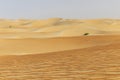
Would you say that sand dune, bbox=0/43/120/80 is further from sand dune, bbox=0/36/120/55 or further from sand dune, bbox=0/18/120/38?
sand dune, bbox=0/18/120/38

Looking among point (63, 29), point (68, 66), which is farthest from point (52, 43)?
point (63, 29)

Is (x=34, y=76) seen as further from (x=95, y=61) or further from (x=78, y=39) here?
(x=78, y=39)

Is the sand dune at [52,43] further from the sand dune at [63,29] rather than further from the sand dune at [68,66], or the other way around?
the sand dune at [63,29]

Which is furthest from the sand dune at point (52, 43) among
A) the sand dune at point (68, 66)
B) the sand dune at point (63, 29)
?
the sand dune at point (63, 29)

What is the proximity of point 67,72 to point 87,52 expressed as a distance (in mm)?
1907

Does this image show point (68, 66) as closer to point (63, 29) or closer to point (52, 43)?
point (52, 43)

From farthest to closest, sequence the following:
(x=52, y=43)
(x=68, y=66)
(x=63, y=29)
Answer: (x=63, y=29) < (x=52, y=43) < (x=68, y=66)

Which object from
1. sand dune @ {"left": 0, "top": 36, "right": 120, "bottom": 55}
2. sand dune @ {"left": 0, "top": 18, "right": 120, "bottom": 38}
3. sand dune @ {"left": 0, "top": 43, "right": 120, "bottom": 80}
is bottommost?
sand dune @ {"left": 0, "top": 43, "right": 120, "bottom": 80}

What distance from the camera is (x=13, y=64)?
21.9 ft

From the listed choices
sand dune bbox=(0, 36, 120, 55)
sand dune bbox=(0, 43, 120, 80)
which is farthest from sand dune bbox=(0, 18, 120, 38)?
sand dune bbox=(0, 43, 120, 80)

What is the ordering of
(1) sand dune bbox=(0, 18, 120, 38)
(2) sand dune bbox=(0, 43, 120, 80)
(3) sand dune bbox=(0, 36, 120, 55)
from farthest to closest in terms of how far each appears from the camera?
1. (1) sand dune bbox=(0, 18, 120, 38)
2. (3) sand dune bbox=(0, 36, 120, 55)
3. (2) sand dune bbox=(0, 43, 120, 80)

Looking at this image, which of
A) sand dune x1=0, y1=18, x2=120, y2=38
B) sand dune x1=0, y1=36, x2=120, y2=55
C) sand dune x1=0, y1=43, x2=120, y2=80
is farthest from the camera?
sand dune x1=0, y1=18, x2=120, y2=38

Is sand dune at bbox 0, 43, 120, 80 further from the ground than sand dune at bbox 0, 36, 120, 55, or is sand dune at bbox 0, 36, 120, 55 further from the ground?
sand dune at bbox 0, 36, 120, 55

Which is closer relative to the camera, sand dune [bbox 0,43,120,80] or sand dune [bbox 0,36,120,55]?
sand dune [bbox 0,43,120,80]
